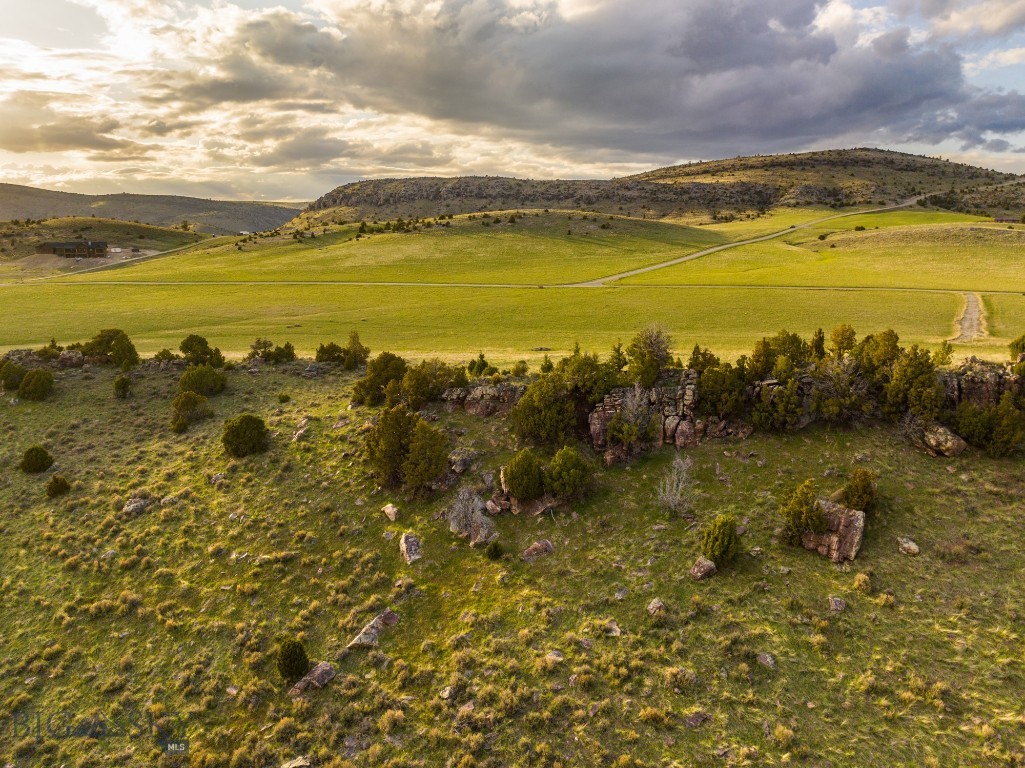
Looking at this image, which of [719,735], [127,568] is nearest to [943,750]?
[719,735]

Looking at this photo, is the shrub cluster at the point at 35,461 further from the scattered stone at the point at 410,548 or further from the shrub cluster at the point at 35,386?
the scattered stone at the point at 410,548

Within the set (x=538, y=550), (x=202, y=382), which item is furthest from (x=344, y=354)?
(x=538, y=550)

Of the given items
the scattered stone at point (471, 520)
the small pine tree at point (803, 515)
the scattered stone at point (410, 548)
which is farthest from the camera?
the scattered stone at point (471, 520)

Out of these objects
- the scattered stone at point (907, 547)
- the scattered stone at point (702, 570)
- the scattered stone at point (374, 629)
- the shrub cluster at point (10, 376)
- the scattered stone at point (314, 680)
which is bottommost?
the scattered stone at point (314, 680)

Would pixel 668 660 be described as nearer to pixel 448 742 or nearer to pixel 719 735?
pixel 719 735

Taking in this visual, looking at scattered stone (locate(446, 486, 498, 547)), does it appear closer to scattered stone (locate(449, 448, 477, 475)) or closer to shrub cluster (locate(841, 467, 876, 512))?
scattered stone (locate(449, 448, 477, 475))

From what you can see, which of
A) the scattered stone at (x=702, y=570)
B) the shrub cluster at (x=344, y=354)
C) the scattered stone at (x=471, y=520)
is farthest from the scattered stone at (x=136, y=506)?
the scattered stone at (x=702, y=570)
